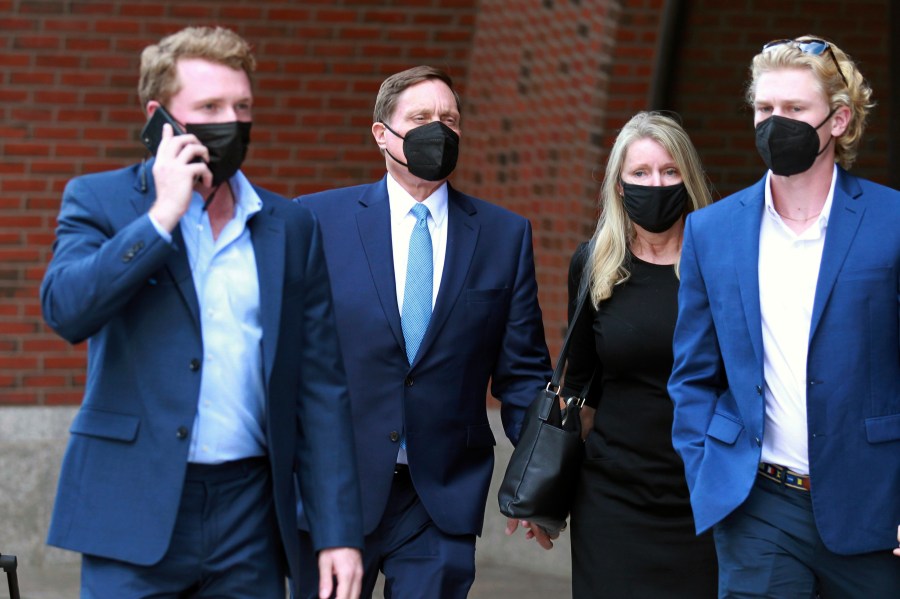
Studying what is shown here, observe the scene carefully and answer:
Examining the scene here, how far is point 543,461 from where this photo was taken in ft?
15.6

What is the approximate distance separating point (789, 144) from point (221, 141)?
1.51 meters

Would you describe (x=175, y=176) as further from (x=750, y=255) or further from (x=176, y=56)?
(x=750, y=255)

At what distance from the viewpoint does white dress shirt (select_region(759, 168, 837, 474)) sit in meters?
4.00

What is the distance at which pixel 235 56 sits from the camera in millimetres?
3496

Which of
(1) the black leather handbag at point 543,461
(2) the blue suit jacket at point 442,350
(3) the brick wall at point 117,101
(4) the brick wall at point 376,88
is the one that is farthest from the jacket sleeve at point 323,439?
(3) the brick wall at point 117,101

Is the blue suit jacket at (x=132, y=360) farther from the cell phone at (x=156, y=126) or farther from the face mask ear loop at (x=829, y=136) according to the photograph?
the face mask ear loop at (x=829, y=136)

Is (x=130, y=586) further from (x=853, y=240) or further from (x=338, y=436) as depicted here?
(x=853, y=240)

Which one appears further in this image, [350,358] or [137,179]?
[350,358]

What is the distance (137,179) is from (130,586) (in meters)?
0.91

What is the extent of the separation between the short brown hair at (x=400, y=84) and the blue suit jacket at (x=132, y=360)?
142 cm

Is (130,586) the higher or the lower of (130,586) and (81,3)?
the lower

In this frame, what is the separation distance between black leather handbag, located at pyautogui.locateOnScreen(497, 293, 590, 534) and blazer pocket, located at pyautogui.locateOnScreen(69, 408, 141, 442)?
1643mm

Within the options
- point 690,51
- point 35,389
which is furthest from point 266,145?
point 690,51

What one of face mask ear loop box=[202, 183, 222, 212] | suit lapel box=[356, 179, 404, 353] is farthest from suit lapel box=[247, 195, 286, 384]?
suit lapel box=[356, 179, 404, 353]
